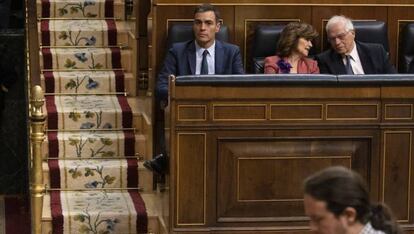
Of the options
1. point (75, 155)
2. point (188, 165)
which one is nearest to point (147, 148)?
point (75, 155)

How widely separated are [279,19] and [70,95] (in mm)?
1592

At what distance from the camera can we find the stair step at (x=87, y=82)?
7289 mm

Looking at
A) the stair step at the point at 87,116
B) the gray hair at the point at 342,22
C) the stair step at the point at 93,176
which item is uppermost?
the gray hair at the point at 342,22

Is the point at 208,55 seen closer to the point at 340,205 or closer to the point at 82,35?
the point at 82,35

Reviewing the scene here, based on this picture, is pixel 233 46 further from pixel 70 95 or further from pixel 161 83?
pixel 70 95

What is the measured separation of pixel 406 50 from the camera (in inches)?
259

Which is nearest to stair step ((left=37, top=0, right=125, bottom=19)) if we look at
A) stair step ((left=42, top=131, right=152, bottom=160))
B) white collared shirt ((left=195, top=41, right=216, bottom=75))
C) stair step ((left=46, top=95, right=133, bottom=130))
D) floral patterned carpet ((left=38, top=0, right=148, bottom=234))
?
floral patterned carpet ((left=38, top=0, right=148, bottom=234))

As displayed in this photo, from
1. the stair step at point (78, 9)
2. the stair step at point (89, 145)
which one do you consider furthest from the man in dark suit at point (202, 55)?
the stair step at point (78, 9)

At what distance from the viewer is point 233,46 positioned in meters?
6.09

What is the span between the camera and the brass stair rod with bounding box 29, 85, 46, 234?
5672 millimetres

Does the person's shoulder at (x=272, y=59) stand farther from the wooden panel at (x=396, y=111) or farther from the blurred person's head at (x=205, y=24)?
the wooden panel at (x=396, y=111)

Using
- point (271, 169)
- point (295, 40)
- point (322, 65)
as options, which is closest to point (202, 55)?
point (295, 40)

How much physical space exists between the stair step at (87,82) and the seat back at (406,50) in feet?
5.85

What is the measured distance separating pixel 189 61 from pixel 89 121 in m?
1.14
